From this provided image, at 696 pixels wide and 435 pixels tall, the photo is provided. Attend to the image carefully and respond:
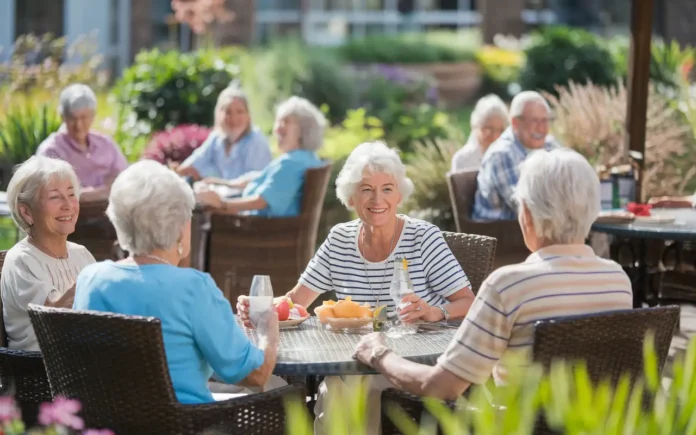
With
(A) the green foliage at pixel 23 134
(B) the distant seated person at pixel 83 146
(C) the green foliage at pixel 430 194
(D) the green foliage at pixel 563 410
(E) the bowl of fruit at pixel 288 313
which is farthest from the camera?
(A) the green foliage at pixel 23 134

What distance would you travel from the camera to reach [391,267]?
4.20 meters

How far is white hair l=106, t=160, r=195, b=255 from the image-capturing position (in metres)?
3.13

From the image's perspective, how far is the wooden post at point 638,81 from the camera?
7438mm

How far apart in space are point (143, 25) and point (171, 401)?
64.5 ft

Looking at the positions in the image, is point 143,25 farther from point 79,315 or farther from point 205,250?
point 79,315

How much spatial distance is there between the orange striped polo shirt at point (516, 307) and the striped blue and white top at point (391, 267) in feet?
3.27

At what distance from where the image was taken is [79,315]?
304 centimetres

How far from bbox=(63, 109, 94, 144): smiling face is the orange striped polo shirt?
4.62 meters

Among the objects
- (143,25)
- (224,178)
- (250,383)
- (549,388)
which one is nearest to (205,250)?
(224,178)

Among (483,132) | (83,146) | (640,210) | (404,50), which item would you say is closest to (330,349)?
(640,210)

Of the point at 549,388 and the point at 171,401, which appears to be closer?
the point at 549,388

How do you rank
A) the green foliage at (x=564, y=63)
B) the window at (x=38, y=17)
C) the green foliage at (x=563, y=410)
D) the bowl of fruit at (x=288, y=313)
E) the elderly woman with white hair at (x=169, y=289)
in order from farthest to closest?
the window at (x=38, y=17)
the green foliage at (x=564, y=63)
the bowl of fruit at (x=288, y=313)
the elderly woman with white hair at (x=169, y=289)
the green foliage at (x=563, y=410)

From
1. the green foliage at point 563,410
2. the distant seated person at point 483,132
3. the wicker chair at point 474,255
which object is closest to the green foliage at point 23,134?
the distant seated person at point 483,132

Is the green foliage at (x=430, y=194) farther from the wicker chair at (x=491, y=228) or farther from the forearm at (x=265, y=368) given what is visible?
the forearm at (x=265, y=368)
